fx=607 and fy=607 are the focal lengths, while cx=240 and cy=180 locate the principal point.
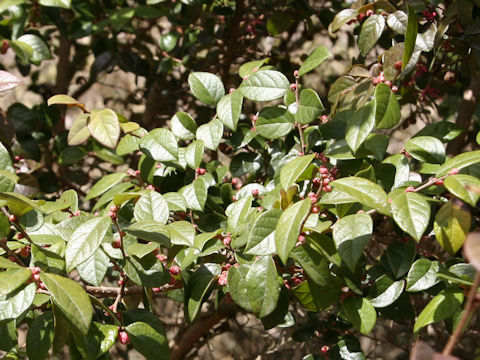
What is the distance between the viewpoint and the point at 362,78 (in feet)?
4.09

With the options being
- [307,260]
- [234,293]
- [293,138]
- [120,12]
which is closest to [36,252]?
[234,293]

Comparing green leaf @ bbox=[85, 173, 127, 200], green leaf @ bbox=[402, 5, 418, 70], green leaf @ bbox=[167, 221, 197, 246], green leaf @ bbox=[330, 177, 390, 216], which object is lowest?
green leaf @ bbox=[85, 173, 127, 200]

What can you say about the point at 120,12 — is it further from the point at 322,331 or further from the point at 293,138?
the point at 322,331

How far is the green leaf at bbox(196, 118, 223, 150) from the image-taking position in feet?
4.12

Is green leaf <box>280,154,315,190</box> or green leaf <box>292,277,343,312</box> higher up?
green leaf <box>280,154,315,190</box>

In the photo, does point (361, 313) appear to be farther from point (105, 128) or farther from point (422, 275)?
point (105, 128)

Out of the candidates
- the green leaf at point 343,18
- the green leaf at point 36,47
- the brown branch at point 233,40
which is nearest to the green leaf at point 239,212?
the green leaf at point 343,18

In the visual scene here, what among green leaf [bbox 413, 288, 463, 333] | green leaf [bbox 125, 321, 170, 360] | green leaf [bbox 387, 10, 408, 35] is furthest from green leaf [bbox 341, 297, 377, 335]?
green leaf [bbox 387, 10, 408, 35]

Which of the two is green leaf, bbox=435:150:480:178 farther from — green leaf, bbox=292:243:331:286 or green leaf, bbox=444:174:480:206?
green leaf, bbox=292:243:331:286

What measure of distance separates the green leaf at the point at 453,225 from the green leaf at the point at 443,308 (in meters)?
0.07

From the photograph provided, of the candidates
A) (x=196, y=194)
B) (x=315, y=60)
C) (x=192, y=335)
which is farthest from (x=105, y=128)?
(x=192, y=335)

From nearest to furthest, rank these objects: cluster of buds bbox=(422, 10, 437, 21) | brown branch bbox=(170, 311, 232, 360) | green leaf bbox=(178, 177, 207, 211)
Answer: green leaf bbox=(178, 177, 207, 211) → cluster of buds bbox=(422, 10, 437, 21) → brown branch bbox=(170, 311, 232, 360)

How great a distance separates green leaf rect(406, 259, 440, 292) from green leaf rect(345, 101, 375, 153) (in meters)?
0.24

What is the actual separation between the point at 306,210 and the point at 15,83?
0.60 metres
